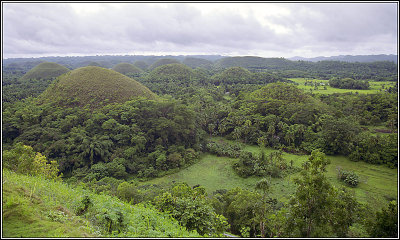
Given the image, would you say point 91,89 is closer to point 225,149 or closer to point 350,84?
point 225,149

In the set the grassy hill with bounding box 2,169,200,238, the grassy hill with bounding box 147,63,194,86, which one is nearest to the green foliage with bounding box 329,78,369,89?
the grassy hill with bounding box 147,63,194,86

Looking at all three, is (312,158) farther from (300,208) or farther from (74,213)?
(74,213)

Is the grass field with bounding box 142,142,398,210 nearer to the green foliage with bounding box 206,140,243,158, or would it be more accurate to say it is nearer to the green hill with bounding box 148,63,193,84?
the green foliage with bounding box 206,140,243,158

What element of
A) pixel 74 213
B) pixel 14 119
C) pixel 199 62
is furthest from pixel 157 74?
pixel 199 62

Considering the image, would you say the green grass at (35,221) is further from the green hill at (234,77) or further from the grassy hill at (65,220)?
the green hill at (234,77)

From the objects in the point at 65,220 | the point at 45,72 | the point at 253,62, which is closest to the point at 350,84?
the point at 65,220

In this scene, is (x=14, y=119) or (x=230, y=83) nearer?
(x=14, y=119)
